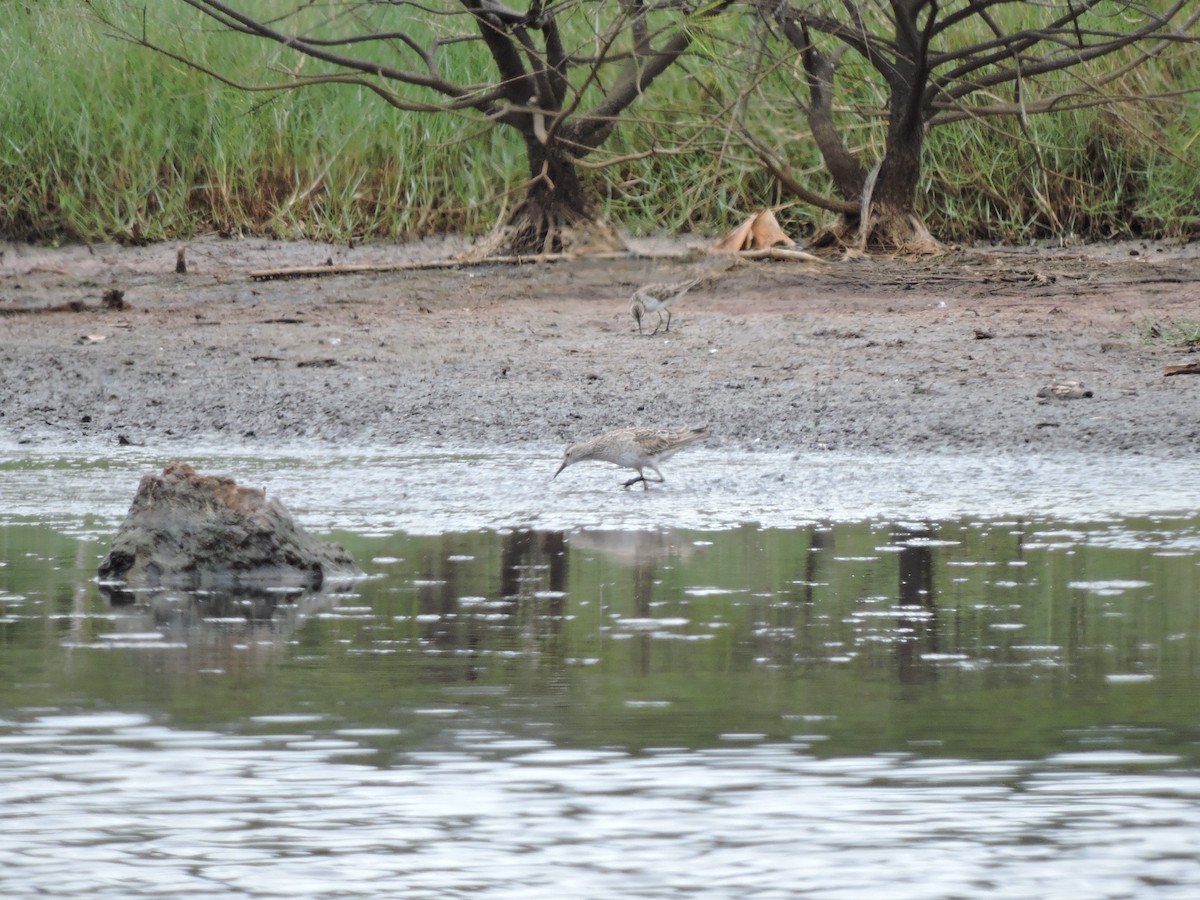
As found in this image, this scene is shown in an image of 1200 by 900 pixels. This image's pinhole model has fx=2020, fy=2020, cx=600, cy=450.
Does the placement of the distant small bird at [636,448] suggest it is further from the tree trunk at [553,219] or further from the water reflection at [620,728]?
the tree trunk at [553,219]

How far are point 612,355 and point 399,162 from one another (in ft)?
17.1

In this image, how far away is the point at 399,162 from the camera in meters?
14.8

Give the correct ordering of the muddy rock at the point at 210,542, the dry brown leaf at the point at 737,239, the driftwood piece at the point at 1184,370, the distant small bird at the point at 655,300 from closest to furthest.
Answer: the muddy rock at the point at 210,542 → the driftwood piece at the point at 1184,370 → the distant small bird at the point at 655,300 → the dry brown leaf at the point at 737,239

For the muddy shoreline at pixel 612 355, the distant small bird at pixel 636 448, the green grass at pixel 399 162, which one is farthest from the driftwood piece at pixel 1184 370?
the green grass at pixel 399 162

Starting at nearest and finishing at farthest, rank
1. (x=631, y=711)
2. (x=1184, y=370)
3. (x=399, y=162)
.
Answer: (x=631, y=711), (x=1184, y=370), (x=399, y=162)

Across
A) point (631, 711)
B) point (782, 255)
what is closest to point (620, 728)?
point (631, 711)

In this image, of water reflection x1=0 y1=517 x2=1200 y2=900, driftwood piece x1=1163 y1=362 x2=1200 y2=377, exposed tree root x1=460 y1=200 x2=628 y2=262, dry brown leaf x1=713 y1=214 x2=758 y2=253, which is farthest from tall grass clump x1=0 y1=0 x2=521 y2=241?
water reflection x1=0 y1=517 x2=1200 y2=900

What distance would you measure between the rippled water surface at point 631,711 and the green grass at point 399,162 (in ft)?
25.7

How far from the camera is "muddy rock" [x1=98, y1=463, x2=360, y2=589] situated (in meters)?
5.18

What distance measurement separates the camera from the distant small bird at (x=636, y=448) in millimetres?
6961

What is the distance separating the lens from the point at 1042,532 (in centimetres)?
591

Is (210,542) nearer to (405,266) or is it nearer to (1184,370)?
(1184,370)

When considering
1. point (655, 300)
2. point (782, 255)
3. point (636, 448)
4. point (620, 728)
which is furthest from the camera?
point (782, 255)

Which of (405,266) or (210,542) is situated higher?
(405,266)
